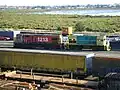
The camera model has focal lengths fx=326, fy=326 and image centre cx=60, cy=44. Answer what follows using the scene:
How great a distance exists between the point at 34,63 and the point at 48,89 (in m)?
7.59

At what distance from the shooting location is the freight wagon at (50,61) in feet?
86.5

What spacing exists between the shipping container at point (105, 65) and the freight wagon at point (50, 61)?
695 millimetres

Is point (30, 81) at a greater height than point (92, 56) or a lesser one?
lesser

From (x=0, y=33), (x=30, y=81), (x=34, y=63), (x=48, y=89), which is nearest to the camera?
(x=48, y=89)

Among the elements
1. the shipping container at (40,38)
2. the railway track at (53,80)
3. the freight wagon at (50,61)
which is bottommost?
the railway track at (53,80)

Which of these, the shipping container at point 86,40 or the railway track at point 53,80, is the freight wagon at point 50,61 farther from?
the shipping container at point 86,40

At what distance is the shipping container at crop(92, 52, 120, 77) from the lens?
2494cm

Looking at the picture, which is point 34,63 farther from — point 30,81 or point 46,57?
point 30,81

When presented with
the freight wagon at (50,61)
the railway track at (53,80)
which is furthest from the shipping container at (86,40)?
the railway track at (53,80)

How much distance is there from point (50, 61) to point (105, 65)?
196 inches

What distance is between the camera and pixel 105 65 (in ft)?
83.6

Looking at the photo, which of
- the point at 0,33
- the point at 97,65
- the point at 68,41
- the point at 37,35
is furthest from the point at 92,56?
the point at 0,33

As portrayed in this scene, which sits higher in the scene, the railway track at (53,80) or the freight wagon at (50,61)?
the freight wagon at (50,61)

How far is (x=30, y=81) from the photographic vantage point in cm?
2511
